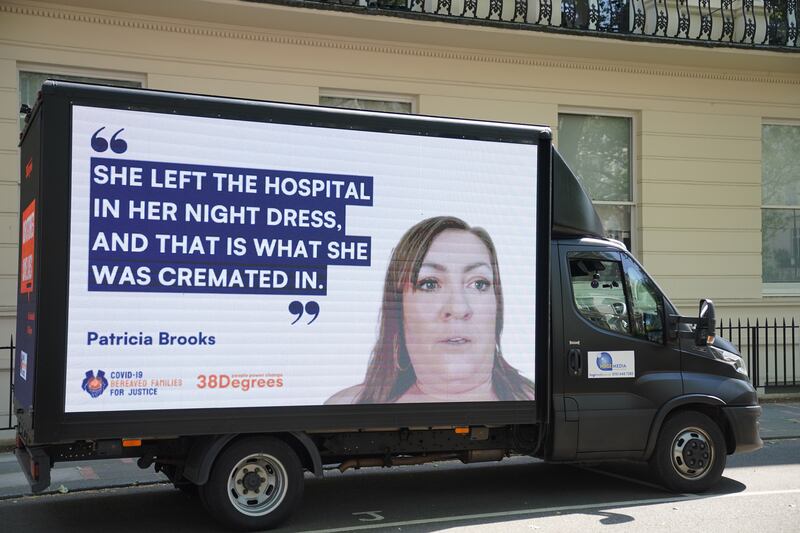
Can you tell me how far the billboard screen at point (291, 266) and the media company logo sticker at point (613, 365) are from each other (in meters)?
0.63

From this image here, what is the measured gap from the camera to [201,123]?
6.39m

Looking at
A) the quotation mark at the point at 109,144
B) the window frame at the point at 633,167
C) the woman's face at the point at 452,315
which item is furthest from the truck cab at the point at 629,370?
the window frame at the point at 633,167

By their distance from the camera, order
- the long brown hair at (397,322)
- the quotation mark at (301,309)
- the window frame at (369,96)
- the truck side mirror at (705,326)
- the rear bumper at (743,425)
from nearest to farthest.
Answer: the quotation mark at (301,309), the long brown hair at (397,322), the truck side mirror at (705,326), the rear bumper at (743,425), the window frame at (369,96)

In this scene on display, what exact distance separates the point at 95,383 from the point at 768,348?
11795 millimetres

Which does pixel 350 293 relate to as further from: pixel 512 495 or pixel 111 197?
pixel 512 495

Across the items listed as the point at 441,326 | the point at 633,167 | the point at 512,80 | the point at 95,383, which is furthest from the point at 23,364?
the point at 633,167

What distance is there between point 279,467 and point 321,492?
169 centimetres

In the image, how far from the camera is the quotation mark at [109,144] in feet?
20.0

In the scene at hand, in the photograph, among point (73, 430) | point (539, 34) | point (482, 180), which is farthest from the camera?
point (539, 34)

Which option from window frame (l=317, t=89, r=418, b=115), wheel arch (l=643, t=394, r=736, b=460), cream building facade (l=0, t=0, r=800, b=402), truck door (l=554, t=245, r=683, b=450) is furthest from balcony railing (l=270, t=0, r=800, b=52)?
wheel arch (l=643, t=394, r=736, b=460)

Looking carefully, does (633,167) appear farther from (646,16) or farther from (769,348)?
(769,348)

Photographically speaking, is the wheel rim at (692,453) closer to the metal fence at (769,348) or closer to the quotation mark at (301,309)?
the quotation mark at (301,309)

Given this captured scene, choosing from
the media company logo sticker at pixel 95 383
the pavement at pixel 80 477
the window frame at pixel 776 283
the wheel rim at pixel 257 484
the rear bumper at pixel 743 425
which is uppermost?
Answer: the window frame at pixel 776 283

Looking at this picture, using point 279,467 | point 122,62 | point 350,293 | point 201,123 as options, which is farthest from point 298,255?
point 122,62
